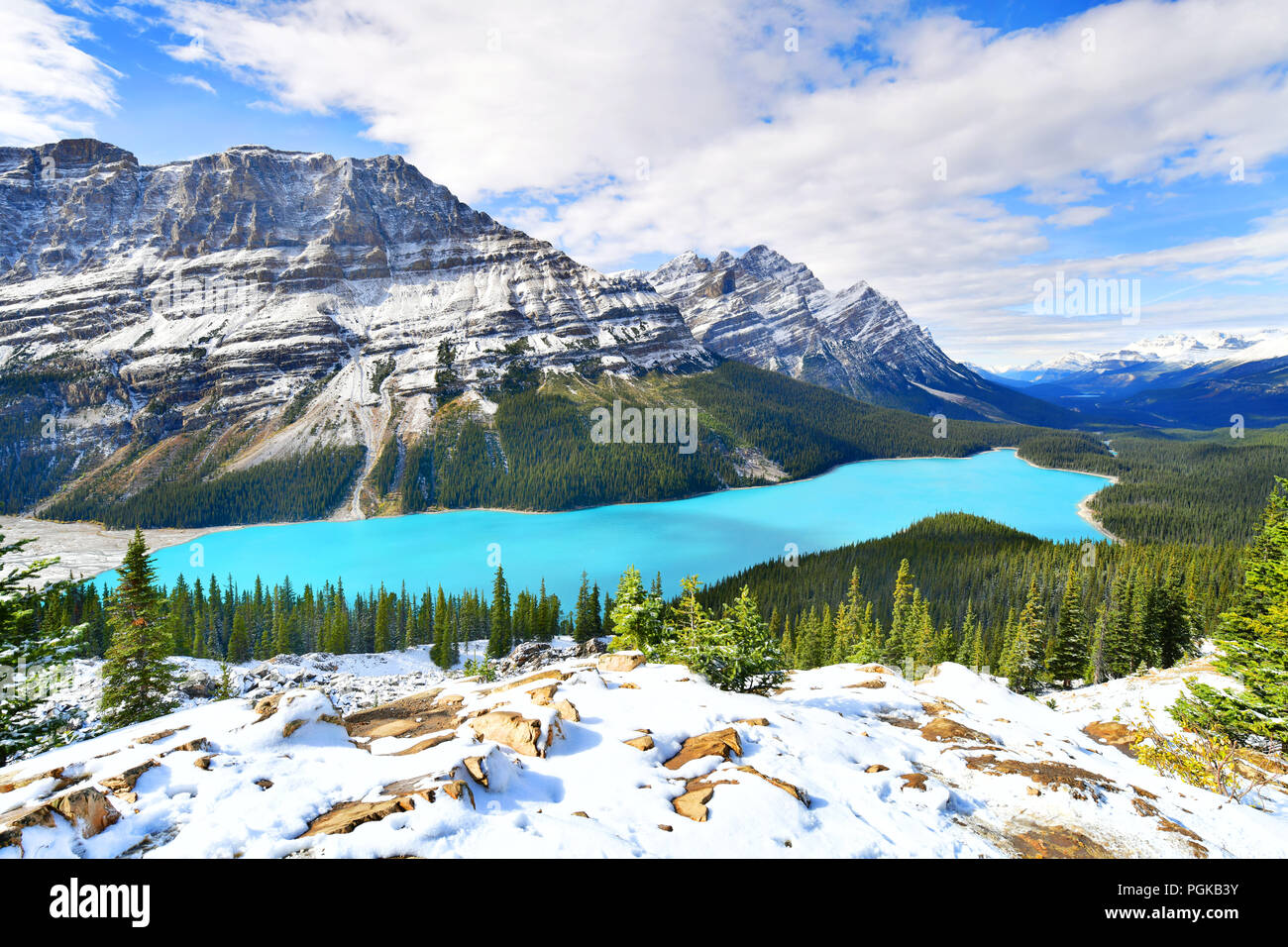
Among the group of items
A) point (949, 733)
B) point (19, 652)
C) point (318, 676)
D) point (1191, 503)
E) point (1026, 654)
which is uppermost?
point (19, 652)

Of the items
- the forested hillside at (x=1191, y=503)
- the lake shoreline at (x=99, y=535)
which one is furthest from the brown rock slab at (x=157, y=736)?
the forested hillside at (x=1191, y=503)

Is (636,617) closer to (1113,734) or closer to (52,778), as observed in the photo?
(1113,734)

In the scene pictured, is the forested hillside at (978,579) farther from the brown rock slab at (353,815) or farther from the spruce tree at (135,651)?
the brown rock slab at (353,815)

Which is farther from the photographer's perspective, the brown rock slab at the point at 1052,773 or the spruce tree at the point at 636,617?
the spruce tree at the point at 636,617

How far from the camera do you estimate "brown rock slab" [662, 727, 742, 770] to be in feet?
38.5

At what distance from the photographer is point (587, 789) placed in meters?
9.78

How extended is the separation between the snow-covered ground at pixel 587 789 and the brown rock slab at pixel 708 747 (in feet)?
0.21

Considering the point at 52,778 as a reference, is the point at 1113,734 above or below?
below

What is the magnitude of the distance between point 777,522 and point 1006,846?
13023cm

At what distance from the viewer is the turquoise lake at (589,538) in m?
100

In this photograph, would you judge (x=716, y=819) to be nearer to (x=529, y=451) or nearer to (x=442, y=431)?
(x=529, y=451)

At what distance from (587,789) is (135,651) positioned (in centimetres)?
2554

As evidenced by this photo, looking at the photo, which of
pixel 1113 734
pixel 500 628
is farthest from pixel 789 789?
pixel 500 628

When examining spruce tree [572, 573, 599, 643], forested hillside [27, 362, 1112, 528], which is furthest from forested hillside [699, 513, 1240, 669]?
forested hillside [27, 362, 1112, 528]
